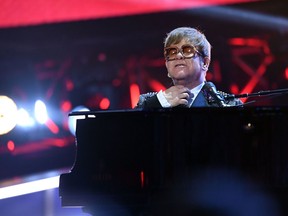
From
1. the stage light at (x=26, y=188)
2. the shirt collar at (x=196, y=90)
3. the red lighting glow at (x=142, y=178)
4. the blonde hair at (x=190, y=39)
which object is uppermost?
the blonde hair at (x=190, y=39)

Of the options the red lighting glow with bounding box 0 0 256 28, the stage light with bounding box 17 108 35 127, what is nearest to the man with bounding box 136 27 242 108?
the red lighting glow with bounding box 0 0 256 28

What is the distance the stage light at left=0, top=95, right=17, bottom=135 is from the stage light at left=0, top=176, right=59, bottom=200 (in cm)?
92

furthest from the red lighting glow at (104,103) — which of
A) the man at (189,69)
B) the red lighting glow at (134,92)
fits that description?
the man at (189,69)

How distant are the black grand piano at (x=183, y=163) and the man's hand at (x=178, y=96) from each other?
236 mm

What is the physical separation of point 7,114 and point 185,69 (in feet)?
15.5

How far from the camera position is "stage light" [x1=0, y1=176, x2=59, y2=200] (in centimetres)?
627

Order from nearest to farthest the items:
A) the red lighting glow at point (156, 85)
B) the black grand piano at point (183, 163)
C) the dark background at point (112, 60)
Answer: the black grand piano at point (183, 163) → the dark background at point (112, 60) → the red lighting glow at point (156, 85)

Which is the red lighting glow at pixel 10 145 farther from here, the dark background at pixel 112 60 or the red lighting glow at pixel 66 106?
the red lighting glow at pixel 66 106

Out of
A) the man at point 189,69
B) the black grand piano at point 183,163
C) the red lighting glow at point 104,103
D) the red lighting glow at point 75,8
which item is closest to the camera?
the black grand piano at point 183,163

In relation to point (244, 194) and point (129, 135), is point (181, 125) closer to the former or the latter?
point (129, 135)

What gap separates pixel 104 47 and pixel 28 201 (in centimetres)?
191

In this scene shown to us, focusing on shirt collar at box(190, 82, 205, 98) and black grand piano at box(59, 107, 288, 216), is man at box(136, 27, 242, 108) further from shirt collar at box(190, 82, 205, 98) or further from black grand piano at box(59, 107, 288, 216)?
black grand piano at box(59, 107, 288, 216)

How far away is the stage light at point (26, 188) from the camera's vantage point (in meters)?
6.27

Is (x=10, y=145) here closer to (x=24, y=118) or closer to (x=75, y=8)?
(x=24, y=118)
